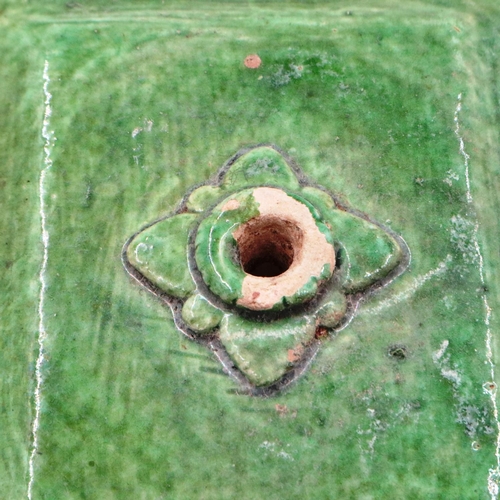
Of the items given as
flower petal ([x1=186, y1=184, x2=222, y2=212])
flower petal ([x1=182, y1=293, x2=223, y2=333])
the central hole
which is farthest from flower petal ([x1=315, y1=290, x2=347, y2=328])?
flower petal ([x1=186, y1=184, x2=222, y2=212])

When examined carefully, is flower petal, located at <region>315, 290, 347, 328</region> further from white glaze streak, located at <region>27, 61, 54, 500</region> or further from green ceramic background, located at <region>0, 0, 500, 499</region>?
white glaze streak, located at <region>27, 61, 54, 500</region>

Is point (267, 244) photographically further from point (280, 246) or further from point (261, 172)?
point (261, 172)

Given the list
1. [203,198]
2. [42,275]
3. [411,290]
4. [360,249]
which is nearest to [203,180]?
[203,198]

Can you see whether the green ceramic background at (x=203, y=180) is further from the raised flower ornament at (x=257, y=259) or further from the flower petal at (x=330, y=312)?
the flower petal at (x=330, y=312)

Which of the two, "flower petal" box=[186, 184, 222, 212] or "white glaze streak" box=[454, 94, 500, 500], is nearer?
"white glaze streak" box=[454, 94, 500, 500]

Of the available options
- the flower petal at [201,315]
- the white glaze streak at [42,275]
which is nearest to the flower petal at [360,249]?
the flower petal at [201,315]

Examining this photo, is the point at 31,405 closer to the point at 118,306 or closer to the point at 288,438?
the point at 118,306

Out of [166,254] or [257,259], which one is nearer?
[166,254]
